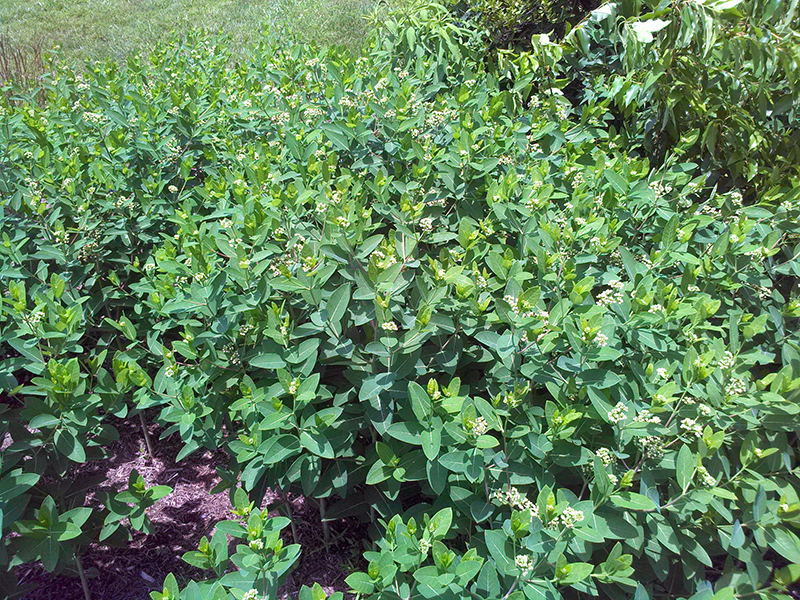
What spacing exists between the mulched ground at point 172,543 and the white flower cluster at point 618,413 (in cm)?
122

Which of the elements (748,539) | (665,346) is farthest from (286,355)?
(748,539)

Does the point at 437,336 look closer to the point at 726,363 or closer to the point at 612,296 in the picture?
the point at 612,296

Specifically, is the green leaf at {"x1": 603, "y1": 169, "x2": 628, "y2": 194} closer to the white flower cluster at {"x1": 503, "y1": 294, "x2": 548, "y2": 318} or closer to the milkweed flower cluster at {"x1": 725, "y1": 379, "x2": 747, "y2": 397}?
the white flower cluster at {"x1": 503, "y1": 294, "x2": 548, "y2": 318}

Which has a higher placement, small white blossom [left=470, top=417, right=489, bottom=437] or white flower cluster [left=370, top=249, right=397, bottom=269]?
white flower cluster [left=370, top=249, right=397, bottom=269]

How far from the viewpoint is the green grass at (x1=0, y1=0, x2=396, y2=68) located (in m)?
9.06

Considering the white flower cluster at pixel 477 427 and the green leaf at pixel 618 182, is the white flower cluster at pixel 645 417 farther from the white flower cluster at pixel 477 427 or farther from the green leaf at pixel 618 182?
the green leaf at pixel 618 182

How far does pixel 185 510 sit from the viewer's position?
254 cm

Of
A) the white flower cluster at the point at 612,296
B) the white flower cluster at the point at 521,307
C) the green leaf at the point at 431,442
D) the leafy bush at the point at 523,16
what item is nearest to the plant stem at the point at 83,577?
the green leaf at the point at 431,442

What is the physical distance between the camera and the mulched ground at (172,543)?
87.4 inches

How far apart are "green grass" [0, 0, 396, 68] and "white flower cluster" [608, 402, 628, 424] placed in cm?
796

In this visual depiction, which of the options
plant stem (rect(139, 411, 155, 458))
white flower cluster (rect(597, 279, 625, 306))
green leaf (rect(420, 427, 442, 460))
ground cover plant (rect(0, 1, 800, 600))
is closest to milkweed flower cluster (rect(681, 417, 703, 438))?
ground cover plant (rect(0, 1, 800, 600))

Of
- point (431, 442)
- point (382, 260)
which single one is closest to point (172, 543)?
point (431, 442)

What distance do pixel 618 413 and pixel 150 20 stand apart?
36.3 feet

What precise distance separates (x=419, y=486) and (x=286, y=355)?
2.50 ft
